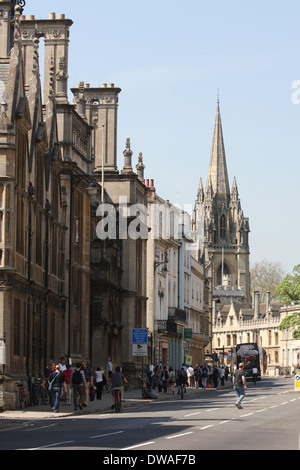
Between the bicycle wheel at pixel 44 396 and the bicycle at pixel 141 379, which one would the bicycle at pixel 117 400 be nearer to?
the bicycle wheel at pixel 44 396

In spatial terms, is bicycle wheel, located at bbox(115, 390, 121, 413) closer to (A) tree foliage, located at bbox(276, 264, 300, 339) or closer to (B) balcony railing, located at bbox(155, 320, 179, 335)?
(B) balcony railing, located at bbox(155, 320, 179, 335)

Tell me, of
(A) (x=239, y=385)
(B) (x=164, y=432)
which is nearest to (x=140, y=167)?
(A) (x=239, y=385)

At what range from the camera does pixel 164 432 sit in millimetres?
24141

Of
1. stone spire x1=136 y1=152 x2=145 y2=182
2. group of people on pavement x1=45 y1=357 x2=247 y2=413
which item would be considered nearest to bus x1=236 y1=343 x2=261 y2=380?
stone spire x1=136 y1=152 x2=145 y2=182

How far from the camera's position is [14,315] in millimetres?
37281

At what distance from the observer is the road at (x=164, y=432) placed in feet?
66.7

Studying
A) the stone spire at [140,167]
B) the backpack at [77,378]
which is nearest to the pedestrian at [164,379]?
the stone spire at [140,167]

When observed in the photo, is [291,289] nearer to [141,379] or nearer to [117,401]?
[141,379]

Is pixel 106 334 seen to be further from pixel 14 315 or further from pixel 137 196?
pixel 14 315

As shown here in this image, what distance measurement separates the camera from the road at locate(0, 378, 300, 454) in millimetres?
20328

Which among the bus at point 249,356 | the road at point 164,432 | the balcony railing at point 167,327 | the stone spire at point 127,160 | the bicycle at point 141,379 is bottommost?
the road at point 164,432
